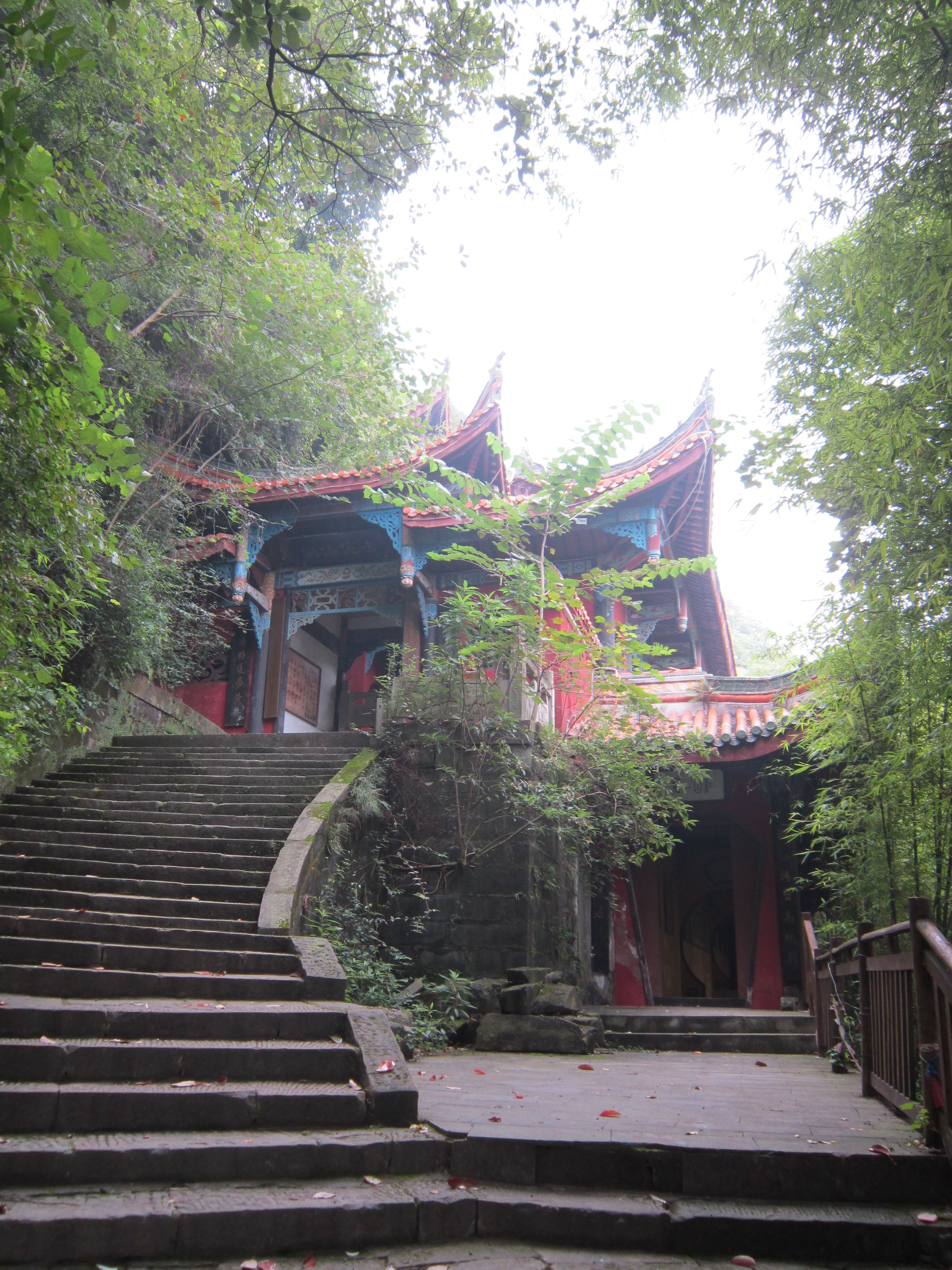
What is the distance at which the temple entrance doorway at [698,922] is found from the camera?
34.5 ft

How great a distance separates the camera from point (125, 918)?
5199mm

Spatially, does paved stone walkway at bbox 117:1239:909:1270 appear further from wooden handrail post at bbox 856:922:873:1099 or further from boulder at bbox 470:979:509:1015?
boulder at bbox 470:979:509:1015

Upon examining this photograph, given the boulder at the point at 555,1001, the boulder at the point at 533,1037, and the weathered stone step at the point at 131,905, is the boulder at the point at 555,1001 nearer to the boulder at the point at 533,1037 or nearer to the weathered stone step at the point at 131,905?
the boulder at the point at 533,1037

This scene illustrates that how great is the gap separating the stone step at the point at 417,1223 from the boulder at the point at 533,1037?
3.34 meters

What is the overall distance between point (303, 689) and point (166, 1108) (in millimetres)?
9989

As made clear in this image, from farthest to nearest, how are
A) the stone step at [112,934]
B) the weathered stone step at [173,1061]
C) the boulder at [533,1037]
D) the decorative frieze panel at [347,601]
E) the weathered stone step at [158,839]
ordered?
1. the decorative frieze panel at [347,601]
2. the weathered stone step at [158,839]
3. the boulder at [533,1037]
4. the stone step at [112,934]
5. the weathered stone step at [173,1061]

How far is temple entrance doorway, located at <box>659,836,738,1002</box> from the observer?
34.5ft

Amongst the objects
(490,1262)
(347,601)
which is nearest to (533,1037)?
(490,1262)

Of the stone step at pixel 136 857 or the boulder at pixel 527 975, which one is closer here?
the stone step at pixel 136 857

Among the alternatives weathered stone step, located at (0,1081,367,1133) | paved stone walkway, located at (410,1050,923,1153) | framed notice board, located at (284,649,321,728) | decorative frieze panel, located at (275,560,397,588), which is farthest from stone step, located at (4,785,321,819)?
decorative frieze panel, located at (275,560,397,588)

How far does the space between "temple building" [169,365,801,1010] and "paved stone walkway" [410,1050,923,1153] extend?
2.11 metres

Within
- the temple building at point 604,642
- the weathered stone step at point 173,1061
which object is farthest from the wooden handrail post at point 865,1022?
the temple building at point 604,642

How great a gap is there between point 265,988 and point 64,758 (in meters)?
5.02

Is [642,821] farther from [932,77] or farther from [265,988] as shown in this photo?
[932,77]
